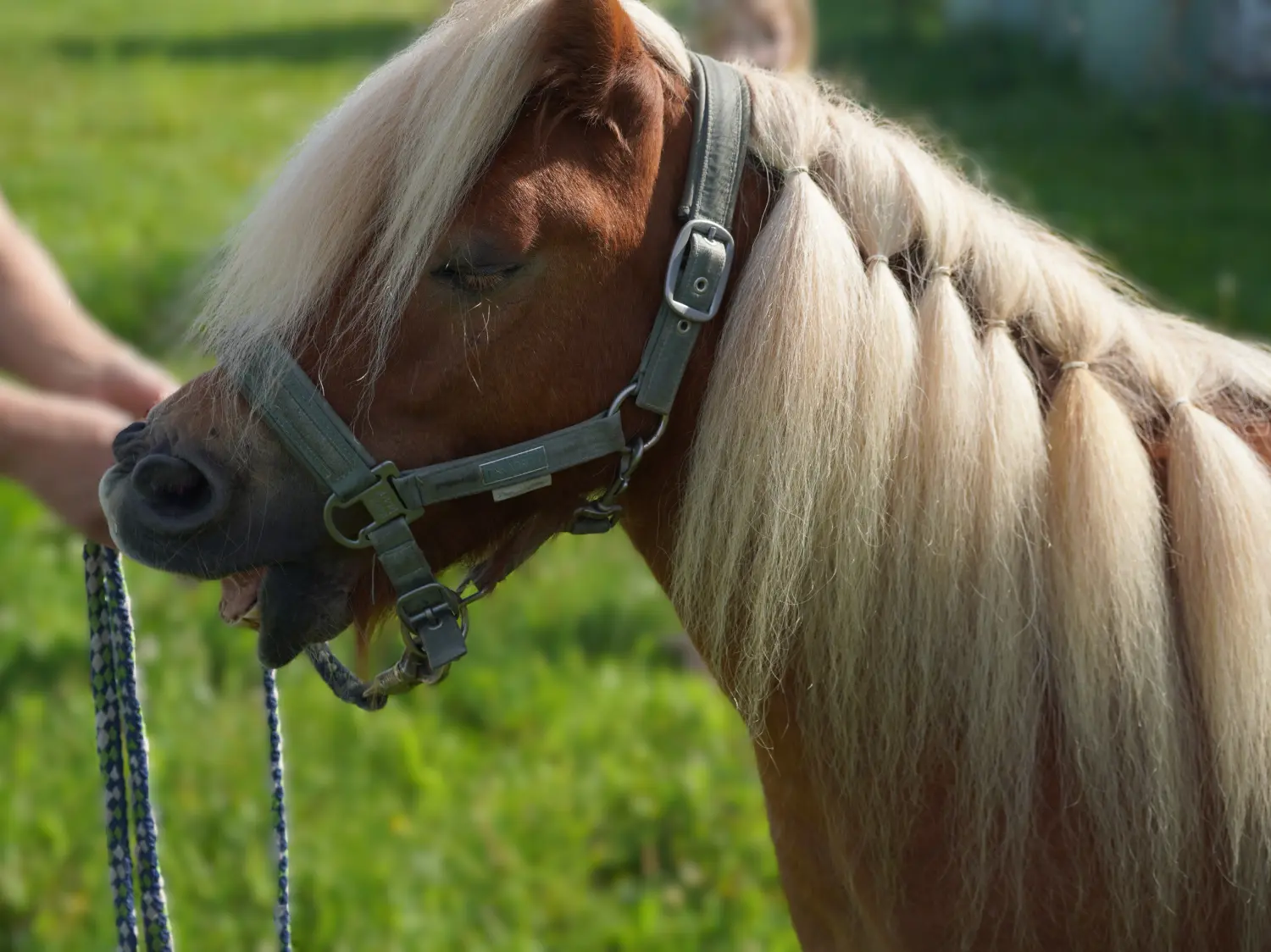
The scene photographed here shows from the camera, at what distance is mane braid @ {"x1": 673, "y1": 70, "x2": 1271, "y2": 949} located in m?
1.37

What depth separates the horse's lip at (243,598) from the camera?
61.3 inches

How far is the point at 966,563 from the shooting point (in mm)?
1414

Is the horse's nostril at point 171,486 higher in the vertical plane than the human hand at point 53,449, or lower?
higher

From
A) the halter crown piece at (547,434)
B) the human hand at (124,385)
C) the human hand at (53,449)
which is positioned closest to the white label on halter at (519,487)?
the halter crown piece at (547,434)

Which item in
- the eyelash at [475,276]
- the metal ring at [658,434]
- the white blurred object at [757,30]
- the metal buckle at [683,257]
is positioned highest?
the white blurred object at [757,30]

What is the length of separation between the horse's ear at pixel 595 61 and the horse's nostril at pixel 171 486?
0.60m

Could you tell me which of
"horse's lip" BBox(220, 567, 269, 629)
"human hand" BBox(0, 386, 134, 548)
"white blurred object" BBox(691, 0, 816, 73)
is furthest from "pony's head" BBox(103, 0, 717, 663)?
"white blurred object" BBox(691, 0, 816, 73)

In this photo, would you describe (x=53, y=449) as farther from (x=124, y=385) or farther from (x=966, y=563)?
(x=966, y=563)

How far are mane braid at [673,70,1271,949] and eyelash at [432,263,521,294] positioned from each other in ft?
0.86

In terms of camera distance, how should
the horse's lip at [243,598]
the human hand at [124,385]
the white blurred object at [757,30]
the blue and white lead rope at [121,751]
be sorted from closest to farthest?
the horse's lip at [243,598], the blue and white lead rope at [121,751], the human hand at [124,385], the white blurred object at [757,30]

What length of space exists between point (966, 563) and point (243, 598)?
2.95 feet

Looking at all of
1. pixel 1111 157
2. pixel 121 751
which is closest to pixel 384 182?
pixel 121 751

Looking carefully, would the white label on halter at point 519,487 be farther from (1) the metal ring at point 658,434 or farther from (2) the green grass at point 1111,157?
(2) the green grass at point 1111,157

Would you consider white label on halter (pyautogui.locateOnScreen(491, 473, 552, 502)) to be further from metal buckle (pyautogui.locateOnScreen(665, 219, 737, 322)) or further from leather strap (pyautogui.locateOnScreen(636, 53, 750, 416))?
metal buckle (pyautogui.locateOnScreen(665, 219, 737, 322))
